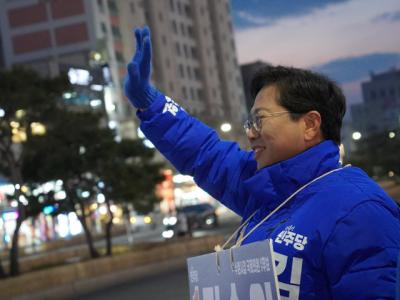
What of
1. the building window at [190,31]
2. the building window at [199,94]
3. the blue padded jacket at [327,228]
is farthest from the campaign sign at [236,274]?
the building window at [190,31]

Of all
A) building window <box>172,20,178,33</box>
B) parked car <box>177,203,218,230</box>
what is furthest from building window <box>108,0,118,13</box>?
parked car <box>177,203,218,230</box>

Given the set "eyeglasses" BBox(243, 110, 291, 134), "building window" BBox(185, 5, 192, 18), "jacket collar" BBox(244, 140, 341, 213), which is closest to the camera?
"jacket collar" BBox(244, 140, 341, 213)

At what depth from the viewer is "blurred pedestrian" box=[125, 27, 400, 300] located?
199cm

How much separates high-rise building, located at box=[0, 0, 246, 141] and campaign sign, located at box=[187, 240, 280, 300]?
41.0 meters

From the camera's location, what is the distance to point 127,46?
235ft

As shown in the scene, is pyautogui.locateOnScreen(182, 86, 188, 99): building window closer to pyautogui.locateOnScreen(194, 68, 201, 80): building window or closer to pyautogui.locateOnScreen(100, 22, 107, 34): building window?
pyautogui.locateOnScreen(194, 68, 201, 80): building window

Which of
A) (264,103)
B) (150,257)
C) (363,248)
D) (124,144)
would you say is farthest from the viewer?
(124,144)

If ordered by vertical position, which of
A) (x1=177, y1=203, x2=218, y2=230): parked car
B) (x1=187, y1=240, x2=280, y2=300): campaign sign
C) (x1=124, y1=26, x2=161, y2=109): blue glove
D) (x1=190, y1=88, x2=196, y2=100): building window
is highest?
(x1=190, y1=88, x2=196, y2=100): building window

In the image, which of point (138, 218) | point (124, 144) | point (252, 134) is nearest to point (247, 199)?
point (252, 134)

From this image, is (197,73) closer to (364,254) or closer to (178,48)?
(178,48)

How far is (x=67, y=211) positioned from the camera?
73.0 ft

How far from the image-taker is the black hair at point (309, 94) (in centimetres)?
241

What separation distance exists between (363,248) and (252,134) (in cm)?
64

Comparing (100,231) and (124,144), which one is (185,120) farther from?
(100,231)
